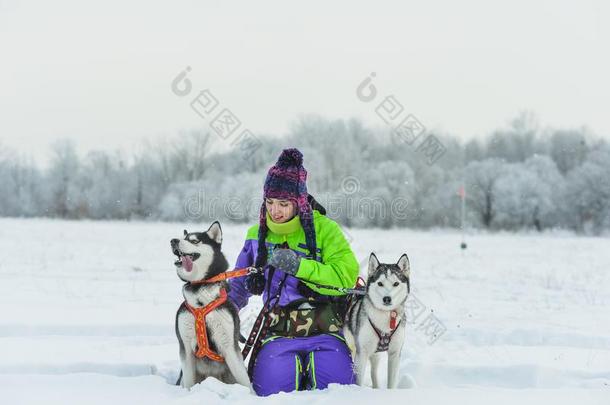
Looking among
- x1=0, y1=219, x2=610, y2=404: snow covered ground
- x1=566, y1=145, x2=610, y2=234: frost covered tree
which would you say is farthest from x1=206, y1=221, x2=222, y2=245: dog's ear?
x1=566, y1=145, x2=610, y2=234: frost covered tree

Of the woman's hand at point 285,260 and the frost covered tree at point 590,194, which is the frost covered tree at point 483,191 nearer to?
the frost covered tree at point 590,194

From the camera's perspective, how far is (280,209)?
346 centimetres

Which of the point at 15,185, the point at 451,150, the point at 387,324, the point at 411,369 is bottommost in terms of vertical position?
the point at 411,369

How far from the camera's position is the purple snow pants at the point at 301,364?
3307 millimetres

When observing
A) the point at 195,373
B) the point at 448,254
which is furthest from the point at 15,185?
the point at 195,373

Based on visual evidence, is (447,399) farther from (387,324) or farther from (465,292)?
(465,292)

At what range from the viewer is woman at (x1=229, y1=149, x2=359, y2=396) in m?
3.35

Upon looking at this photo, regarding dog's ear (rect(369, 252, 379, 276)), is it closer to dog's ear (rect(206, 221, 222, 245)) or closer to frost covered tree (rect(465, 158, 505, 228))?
dog's ear (rect(206, 221, 222, 245))

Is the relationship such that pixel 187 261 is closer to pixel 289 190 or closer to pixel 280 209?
pixel 280 209

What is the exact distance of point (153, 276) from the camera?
10023 mm

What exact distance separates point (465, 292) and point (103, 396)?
22.2 ft

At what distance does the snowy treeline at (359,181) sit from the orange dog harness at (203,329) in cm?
2519

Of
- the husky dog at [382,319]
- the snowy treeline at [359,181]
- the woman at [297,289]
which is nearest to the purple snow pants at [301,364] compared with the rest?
the woman at [297,289]

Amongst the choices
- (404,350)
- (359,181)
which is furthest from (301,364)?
(359,181)
